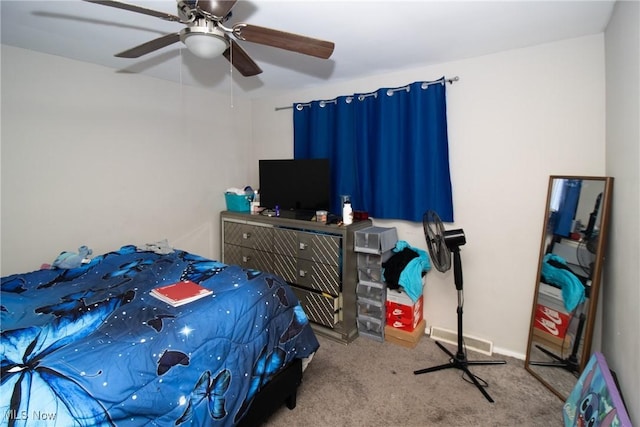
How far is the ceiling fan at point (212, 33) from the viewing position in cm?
137

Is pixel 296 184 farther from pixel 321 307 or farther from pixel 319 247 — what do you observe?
pixel 321 307

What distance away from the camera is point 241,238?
3443mm

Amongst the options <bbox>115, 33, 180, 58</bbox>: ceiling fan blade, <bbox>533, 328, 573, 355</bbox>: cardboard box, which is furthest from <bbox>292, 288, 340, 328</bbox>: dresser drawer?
<bbox>115, 33, 180, 58</bbox>: ceiling fan blade

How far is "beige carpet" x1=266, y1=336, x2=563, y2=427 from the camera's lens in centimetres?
189

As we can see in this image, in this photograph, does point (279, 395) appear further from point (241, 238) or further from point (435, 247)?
point (241, 238)

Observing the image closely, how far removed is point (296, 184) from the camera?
3170 mm

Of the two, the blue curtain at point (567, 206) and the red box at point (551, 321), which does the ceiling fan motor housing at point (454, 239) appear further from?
the red box at point (551, 321)

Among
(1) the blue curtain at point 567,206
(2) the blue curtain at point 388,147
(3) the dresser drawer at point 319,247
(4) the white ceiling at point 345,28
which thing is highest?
(4) the white ceiling at point 345,28

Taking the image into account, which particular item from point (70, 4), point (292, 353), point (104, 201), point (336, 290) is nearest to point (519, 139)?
point (336, 290)

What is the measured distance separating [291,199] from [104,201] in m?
1.73

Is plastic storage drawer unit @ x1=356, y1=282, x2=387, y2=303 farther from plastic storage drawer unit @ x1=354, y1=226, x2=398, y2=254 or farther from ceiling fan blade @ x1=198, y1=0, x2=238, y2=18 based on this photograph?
ceiling fan blade @ x1=198, y1=0, x2=238, y2=18

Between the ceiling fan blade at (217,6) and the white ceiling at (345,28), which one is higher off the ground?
the white ceiling at (345,28)

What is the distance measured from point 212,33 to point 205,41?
0.19 feet

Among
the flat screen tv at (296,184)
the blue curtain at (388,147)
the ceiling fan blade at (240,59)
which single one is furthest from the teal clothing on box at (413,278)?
the ceiling fan blade at (240,59)
